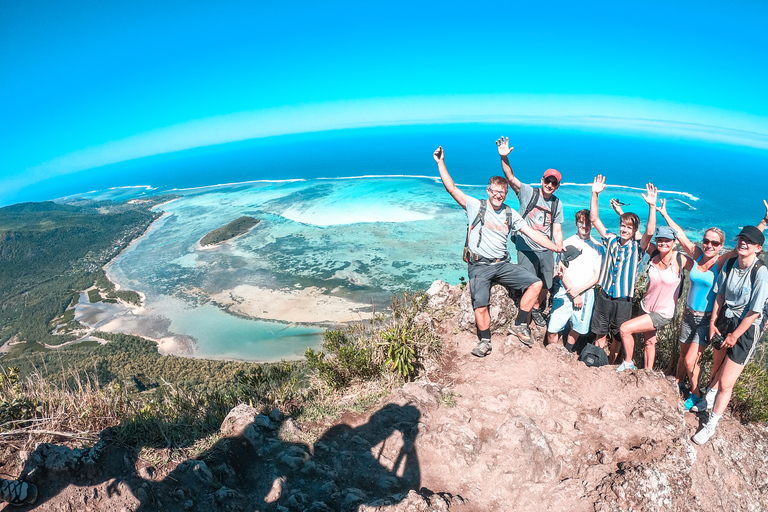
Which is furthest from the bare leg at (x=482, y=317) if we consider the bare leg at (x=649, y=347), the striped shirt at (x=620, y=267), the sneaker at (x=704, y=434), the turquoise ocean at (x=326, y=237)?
the turquoise ocean at (x=326, y=237)

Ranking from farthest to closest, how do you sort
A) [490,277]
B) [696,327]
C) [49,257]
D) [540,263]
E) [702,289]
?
[49,257]
[540,263]
[490,277]
[696,327]
[702,289]

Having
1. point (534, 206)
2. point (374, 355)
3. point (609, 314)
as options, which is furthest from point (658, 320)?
point (374, 355)

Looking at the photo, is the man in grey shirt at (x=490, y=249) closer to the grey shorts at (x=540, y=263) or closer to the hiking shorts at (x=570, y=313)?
the hiking shorts at (x=570, y=313)

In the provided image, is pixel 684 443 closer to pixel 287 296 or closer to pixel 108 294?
pixel 287 296

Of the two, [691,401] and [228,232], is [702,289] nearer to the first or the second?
[691,401]

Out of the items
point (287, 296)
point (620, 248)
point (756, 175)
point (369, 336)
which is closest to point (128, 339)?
point (287, 296)

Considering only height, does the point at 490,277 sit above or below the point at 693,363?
above

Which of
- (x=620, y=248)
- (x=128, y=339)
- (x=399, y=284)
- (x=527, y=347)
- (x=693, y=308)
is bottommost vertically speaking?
(x=128, y=339)
